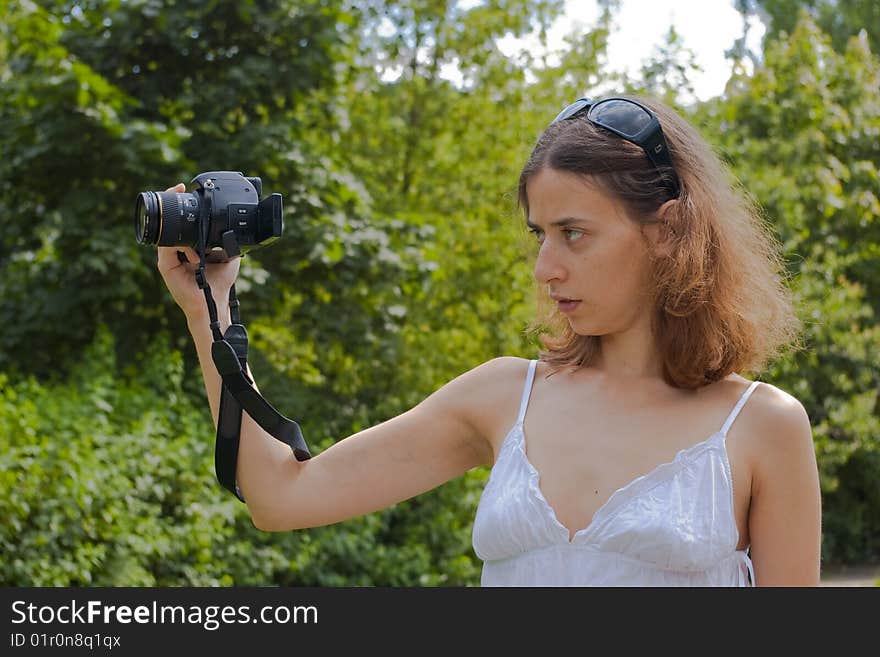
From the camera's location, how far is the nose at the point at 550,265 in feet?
5.96

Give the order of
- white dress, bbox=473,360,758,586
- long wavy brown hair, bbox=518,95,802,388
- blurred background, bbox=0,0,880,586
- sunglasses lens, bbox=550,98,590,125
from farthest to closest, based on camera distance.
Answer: blurred background, bbox=0,0,880,586, sunglasses lens, bbox=550,98,590,125, long wavy brown hair, bbox=518,95,802,388, white dress, bbox=473,360,758,586

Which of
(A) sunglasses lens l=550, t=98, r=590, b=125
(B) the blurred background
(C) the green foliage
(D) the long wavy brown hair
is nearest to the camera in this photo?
(D) the long wavy brown hair

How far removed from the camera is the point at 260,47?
6520 millimetres

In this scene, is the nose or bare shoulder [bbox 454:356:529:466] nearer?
the nose

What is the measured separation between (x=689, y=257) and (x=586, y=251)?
17 centimetres

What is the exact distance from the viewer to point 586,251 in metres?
1.82

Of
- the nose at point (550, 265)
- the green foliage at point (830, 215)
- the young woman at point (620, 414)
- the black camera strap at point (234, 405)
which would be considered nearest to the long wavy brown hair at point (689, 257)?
the young woman at point (620, 414)

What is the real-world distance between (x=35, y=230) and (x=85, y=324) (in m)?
0.65

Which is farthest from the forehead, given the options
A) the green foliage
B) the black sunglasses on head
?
the green foliage

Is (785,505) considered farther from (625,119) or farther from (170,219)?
(170,219)

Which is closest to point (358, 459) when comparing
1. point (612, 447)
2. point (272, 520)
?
point (272, 520)

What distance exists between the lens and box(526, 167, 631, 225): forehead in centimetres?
182

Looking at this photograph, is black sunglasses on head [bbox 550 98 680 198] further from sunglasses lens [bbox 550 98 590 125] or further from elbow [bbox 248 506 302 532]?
elbow [bbox 248 506 302 532]

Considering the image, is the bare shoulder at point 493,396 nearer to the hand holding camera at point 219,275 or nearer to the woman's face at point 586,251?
the woman's face at point 586,251
